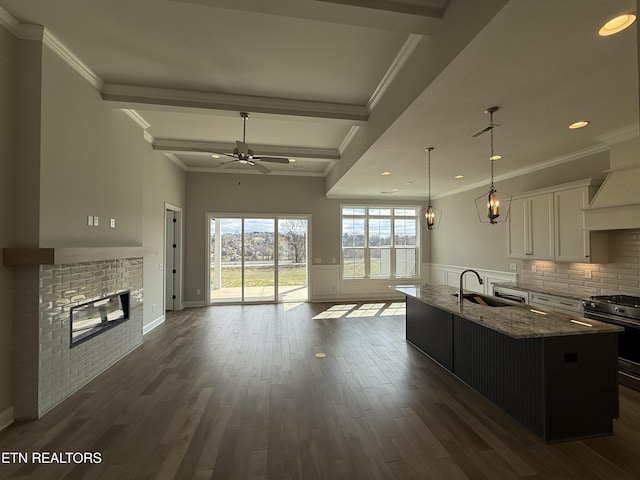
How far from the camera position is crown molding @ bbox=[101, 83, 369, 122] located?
3373 millimetres

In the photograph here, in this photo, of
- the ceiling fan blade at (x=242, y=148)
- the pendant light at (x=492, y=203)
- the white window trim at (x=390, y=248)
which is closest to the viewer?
the pendant light at (x=492, y=203)

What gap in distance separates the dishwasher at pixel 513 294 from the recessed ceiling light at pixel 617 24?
3.76 meters

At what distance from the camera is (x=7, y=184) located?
2.46 m

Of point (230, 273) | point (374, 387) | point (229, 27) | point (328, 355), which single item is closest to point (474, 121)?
point (229, 27)

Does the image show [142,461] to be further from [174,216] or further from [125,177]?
[174,216]

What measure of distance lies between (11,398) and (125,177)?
107 inches

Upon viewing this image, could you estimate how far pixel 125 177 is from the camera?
4.01m

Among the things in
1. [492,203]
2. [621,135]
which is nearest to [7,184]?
[492,203]

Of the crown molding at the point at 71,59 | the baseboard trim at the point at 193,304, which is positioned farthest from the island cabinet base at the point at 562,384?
the baseboard trim at the point at 193,304

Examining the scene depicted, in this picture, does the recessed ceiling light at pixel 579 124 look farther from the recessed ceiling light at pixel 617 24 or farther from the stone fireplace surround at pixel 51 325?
the stone fireplace surround at pixel 51 325

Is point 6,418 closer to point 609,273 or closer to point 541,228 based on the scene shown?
point 541,228

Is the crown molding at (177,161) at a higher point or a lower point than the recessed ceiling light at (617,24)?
higher

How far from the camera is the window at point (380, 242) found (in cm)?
Result: 793

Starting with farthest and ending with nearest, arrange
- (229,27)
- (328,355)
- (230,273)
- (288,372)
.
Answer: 1. (230,273)
2. (328,355)
3. (288,372)
4. (229,27)
